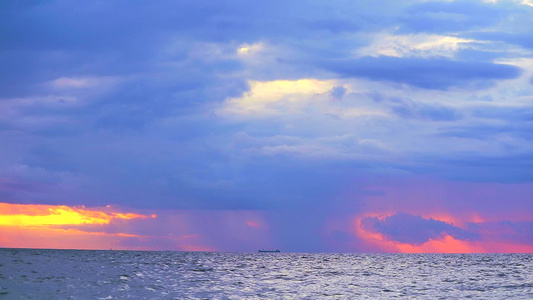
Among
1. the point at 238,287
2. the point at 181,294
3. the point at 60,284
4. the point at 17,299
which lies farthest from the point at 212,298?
the point at 60,284

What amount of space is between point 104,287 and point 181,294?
474 inches

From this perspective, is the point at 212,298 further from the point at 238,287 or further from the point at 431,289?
the point at 431,289

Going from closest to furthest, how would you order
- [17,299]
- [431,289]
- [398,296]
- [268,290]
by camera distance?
1. [17,299]
2. [398,296]
3. [268,290]
4. [431,289]

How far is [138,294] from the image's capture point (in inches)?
2255

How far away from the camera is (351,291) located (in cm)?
6506

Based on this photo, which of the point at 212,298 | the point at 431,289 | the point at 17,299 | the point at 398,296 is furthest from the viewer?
the point at 431,289

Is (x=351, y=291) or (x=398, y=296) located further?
(x=351, y=291)

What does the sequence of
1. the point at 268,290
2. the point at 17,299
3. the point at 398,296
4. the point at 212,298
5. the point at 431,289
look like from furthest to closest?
the point at 431,289 → the point at 268,290 → the point at 398,296 → the point at 212,298 → the point at 17,299

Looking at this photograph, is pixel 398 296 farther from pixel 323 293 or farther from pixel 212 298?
pixel 212 298

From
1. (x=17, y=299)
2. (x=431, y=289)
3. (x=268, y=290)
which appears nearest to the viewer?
(x=17, y=299)

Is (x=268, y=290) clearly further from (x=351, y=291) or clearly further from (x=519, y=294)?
(x=519, y=294)

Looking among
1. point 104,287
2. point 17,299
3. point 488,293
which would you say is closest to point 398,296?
point 488,293

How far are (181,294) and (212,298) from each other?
15.6ft

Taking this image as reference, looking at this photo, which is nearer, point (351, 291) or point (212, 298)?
point (212, 298)
